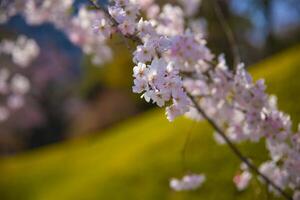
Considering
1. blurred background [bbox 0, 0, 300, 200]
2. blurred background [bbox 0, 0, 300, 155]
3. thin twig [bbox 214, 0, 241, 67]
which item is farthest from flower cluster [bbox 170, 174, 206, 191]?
blurred background [bbox 0, 0, 300, 155]

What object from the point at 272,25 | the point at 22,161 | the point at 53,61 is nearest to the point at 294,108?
the point at 22,161

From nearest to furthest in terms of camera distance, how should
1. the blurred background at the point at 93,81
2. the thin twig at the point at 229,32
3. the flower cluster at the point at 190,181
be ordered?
1. the flower cluster at the point at 190,181
2. the thin twig at the point at 229,32
3. the blurred background at the point at 93,81

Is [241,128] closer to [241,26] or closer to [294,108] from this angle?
[294,108]

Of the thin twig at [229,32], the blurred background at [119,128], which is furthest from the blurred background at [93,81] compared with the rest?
the thin twig at [229,32]

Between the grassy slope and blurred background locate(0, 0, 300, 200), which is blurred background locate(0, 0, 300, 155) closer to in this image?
blurred background locate(0, 0, 300, 200)

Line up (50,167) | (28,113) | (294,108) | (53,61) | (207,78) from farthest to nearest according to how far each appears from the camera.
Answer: (53,61)
(28,113)
(50,167)
(294,108)
(207,78)

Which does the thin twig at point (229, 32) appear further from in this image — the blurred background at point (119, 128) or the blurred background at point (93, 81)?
the blurred background at point (93, 81)
